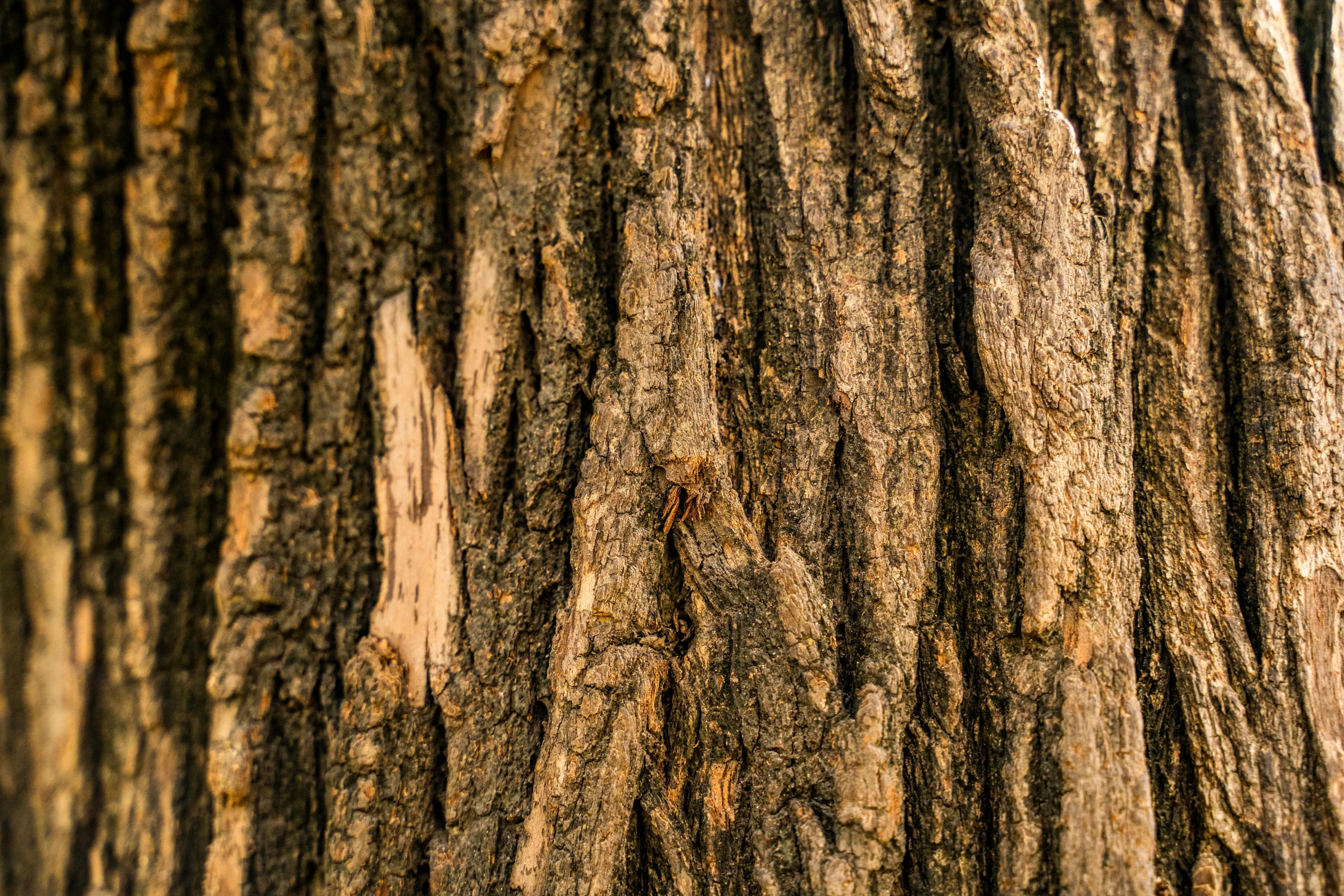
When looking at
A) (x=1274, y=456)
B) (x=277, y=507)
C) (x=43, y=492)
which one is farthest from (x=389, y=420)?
(x=1274, y=456)

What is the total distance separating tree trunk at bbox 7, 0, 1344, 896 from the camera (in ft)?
4.02

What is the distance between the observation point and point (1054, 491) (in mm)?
1300

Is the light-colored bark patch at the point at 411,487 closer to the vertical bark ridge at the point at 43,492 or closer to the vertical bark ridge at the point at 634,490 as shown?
the vertical bark ridge at the point at 634,490

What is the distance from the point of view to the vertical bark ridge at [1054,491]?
1246mm

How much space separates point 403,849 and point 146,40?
151cm

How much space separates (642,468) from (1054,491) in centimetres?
77

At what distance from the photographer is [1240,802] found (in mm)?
1277

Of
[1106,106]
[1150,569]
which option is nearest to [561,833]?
Result: [1150,569]

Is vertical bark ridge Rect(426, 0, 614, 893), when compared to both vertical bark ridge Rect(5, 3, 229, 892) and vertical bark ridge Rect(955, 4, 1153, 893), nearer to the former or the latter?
vertical bark ridge Rect(5, 3, 229, 892)

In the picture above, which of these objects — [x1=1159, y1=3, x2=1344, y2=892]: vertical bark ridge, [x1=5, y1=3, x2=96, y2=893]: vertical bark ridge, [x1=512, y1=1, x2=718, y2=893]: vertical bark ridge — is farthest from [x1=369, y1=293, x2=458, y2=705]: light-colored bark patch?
[x1=1159, y1=3, x2=1344, y2=892]: vertical bark ridge

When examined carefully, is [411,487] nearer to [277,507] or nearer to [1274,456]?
[277,507]

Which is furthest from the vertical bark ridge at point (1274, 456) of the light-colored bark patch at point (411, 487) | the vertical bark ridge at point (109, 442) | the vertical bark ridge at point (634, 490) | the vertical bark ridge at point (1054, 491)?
the vertical bark ridge at point (109, 442)

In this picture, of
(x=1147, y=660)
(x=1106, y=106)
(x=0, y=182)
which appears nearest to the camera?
(x=0, y=182)

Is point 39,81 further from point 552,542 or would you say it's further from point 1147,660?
point 1147,660
